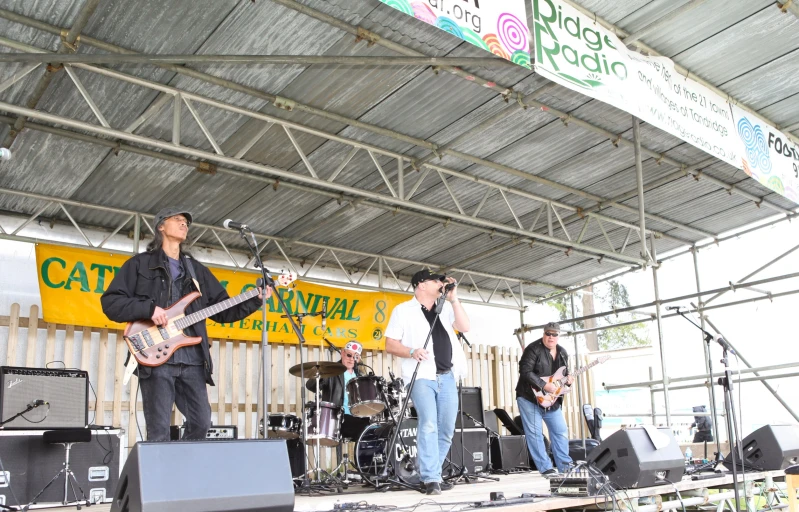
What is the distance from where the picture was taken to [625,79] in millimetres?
6082

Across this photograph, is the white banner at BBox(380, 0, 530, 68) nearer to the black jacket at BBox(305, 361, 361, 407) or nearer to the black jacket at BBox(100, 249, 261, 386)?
the black jacket at BBox(100, 249, 261, 386)

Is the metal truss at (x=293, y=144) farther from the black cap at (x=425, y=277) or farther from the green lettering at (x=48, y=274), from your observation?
the black cap at (x=425, y=277)

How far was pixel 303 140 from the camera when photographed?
26.6ft

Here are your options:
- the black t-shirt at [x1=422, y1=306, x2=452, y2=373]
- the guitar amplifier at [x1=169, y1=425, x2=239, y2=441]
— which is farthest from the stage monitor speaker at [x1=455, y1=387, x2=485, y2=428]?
the black t-shirt at [x1=422, y1=306, x2=452, y2=373]

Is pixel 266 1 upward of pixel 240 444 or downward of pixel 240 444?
upward

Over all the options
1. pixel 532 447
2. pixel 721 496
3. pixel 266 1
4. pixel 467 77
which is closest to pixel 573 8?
pixel 467 77

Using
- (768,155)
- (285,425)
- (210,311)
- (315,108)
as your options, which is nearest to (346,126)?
(315,108)

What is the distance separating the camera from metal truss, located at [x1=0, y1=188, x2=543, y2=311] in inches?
351

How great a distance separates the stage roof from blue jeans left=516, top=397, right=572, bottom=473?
2633mm

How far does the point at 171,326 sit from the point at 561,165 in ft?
22.1

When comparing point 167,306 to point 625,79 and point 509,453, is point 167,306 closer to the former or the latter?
point 625,79

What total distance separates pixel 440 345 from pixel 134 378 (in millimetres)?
5590

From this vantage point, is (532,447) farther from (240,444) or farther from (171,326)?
(240,444)

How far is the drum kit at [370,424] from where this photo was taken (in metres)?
6.46
